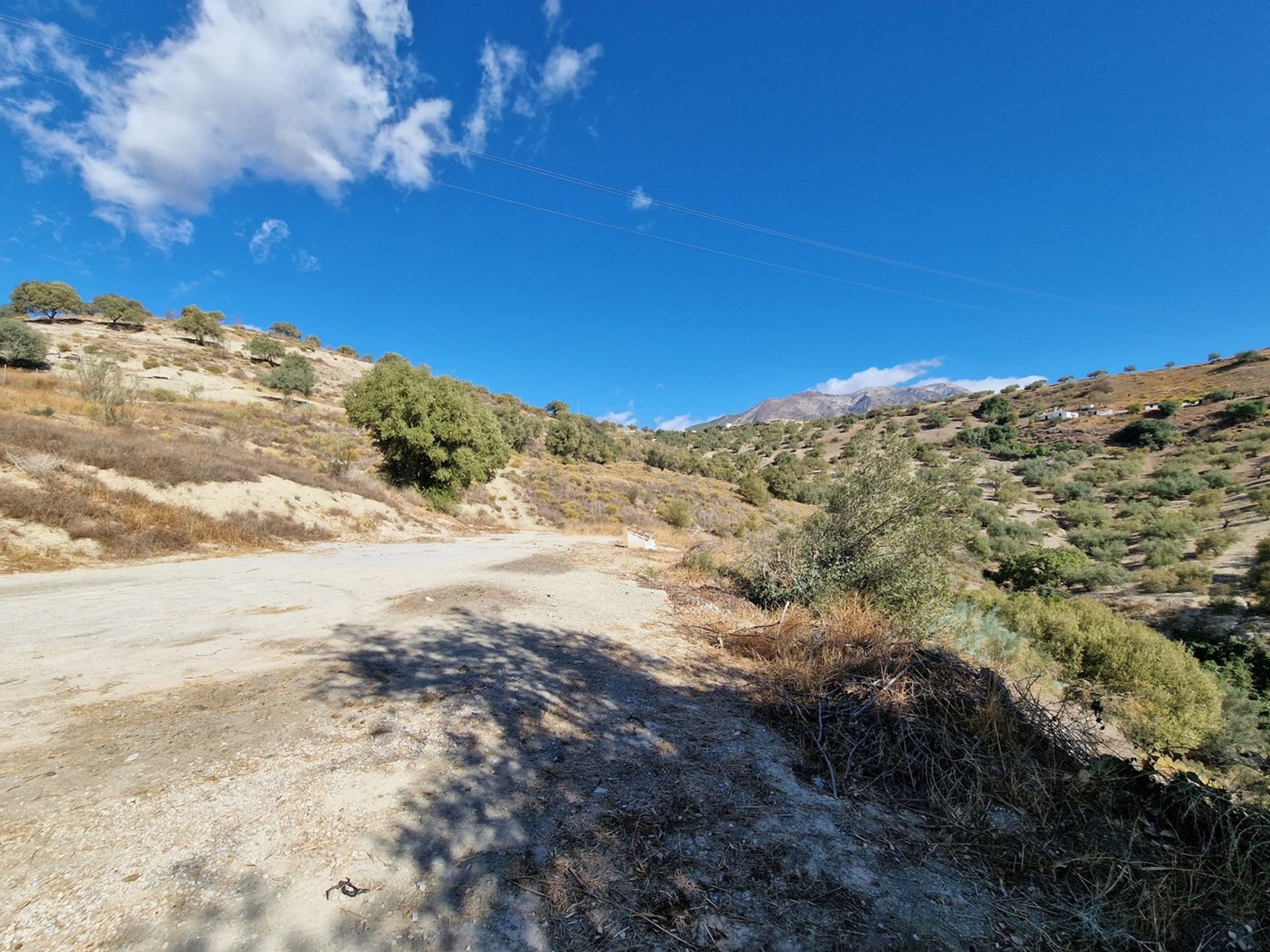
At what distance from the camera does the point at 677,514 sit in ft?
80.3

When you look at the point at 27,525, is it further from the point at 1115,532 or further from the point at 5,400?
the point at 1115,532

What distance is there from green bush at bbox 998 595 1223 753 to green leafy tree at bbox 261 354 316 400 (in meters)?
38.8

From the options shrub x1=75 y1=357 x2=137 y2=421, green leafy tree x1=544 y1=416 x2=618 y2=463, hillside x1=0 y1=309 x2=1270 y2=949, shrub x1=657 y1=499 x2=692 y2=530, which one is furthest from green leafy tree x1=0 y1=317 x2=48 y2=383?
shrub x1=657 y1=499 x2=692 y2=530

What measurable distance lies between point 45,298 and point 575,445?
45.6 meters

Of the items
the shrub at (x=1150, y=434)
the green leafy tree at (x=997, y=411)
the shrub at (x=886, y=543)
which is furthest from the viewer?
the green leafy tree at (x=997, y=411)

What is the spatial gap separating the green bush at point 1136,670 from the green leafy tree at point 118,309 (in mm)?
64475

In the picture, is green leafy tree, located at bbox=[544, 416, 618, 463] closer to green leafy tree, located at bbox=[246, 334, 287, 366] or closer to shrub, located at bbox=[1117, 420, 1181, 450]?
green leafy tree, located at bbox=[246, 334, 287, 366]

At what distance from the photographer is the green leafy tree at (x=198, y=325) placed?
1678 inches

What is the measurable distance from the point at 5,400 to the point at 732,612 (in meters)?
21.9

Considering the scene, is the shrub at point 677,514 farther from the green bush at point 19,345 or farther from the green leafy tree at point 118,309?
the green leafy tree at point 118,309

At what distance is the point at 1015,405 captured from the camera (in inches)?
2279

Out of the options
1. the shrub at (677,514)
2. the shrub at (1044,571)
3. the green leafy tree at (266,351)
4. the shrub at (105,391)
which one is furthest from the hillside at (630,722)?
the green leafy tree at (266,351)

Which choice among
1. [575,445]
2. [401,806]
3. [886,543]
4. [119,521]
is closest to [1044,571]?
[886,543]

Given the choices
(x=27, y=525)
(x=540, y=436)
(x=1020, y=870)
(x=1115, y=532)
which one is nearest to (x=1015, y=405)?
(x=1115, y=532)
